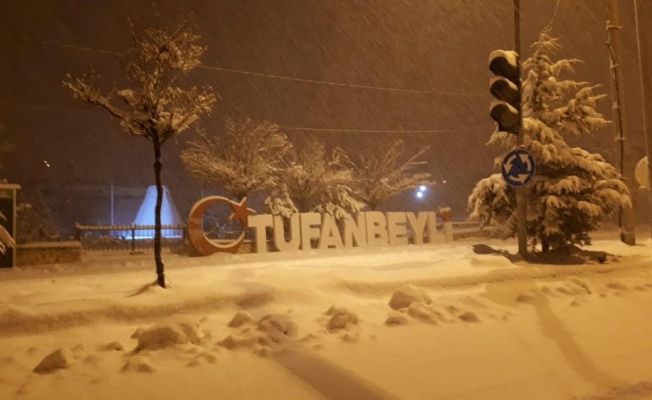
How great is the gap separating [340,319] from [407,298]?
→ 4.57 ft

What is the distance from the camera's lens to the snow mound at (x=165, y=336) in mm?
6777

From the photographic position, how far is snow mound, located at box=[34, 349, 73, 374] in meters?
6.07

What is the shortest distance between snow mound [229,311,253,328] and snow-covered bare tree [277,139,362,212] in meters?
20.5

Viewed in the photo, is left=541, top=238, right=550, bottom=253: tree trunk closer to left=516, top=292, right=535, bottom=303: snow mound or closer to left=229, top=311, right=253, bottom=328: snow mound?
left=516, top=292, right=535, bottom=303: snow mound

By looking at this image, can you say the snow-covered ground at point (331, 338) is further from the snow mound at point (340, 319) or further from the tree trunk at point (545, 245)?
the tree trunk at point (545, 245)

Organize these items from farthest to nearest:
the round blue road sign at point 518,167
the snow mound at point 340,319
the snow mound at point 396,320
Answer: the round blue road sign at point 518,167 < the snow mound at point 396,320 < the snow mound at point 340,319

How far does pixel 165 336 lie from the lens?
683 cm

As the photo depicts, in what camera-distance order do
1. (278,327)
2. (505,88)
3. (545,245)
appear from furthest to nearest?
(545,245) → (505,88) → (278,327)

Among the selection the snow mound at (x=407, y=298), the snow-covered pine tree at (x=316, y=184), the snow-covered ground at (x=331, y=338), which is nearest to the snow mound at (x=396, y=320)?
the snow-covered ground at (x=331, y=338)

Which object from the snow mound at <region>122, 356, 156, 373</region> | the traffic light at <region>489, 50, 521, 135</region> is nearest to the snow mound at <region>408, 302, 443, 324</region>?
the snow mound at <region>122, 356, 156, 373</region>

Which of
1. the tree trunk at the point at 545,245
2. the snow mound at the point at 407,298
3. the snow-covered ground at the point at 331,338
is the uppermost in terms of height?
the tree trunk at the point at 545,245

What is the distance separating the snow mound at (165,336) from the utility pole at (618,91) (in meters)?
15.0

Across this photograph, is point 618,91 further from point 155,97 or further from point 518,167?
point 155,97

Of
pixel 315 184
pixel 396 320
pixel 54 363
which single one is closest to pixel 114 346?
pixel 54 363
